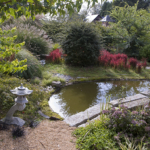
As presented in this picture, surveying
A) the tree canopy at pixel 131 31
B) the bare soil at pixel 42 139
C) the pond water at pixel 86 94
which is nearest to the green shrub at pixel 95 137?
the bare soil at pixel 42 139

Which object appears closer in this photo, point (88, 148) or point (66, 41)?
point (88, 148)

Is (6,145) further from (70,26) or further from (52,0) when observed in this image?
(70,26)

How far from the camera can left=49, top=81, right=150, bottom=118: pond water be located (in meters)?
3.86

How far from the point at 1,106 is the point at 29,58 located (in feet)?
8.52

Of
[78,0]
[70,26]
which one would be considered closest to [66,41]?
[70,26]

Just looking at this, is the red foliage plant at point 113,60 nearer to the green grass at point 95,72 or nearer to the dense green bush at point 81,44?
the green grass at point 95,72

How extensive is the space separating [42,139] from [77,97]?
2329 mm

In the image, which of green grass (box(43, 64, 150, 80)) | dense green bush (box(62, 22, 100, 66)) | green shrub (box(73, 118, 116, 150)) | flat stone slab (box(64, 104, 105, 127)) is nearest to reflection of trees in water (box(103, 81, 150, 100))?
green grass (box(43, 64, 150, 80))

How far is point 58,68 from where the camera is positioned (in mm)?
7504

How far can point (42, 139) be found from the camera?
230 cm

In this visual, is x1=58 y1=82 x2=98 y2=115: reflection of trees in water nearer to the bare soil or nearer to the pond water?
the pond water

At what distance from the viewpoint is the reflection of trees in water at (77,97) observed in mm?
3840

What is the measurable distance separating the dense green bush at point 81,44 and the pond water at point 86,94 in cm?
210

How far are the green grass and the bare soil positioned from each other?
12.8ft
